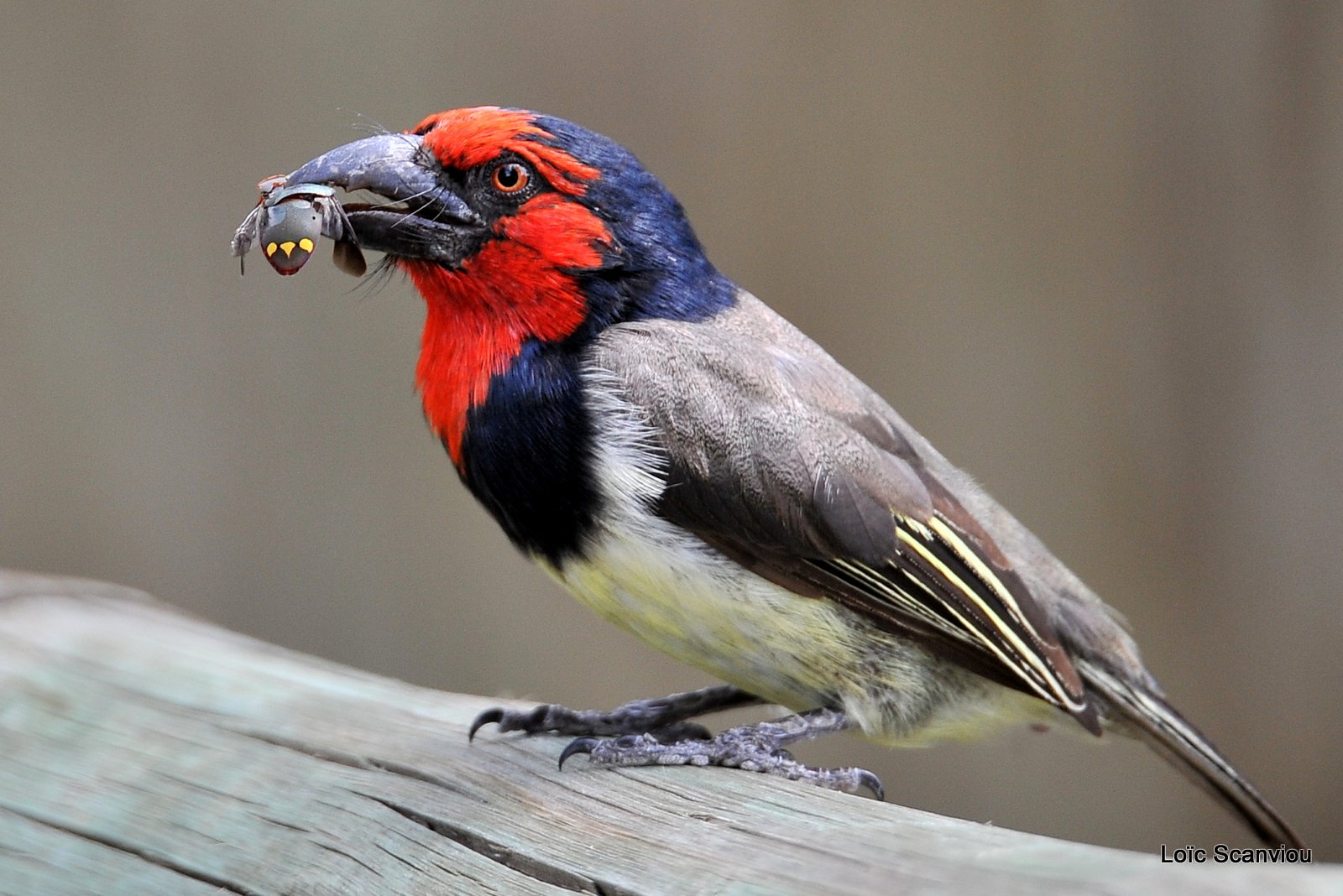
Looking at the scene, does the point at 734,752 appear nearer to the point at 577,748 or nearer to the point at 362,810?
the point at 577,748

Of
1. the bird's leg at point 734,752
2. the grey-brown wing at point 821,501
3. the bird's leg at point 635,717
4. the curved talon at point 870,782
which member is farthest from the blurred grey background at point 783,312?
the bird's leg at point 734,752

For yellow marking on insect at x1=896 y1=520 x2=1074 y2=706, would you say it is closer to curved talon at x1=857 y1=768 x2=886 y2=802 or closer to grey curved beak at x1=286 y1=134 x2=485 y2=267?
curved talon at x1=857 y1=768 x2=886 y2=802

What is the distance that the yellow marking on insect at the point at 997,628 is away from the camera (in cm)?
316

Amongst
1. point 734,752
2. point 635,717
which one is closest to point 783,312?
point 635,717

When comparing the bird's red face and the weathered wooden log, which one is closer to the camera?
the weathered wooden log

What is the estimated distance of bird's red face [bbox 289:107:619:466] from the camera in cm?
319

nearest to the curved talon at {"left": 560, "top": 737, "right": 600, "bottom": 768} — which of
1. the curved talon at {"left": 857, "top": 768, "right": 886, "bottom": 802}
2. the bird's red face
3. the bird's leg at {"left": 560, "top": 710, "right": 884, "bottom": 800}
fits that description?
the bird's leg at {"left": 560, "top": 710, "right": 884, "bottom": 800}

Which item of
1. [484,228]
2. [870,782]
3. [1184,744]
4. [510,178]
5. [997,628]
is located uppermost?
[510,178]

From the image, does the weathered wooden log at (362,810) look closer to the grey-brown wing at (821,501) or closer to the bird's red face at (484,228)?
the grey-brown wing at (821,501)

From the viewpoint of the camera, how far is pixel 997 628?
320 cm

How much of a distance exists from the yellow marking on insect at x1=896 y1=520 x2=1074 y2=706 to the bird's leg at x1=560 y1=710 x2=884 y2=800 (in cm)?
45

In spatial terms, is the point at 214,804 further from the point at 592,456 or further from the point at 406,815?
the point at 592,456

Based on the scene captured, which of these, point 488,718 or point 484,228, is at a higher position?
point 484,228

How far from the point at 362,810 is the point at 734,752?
0.75m
